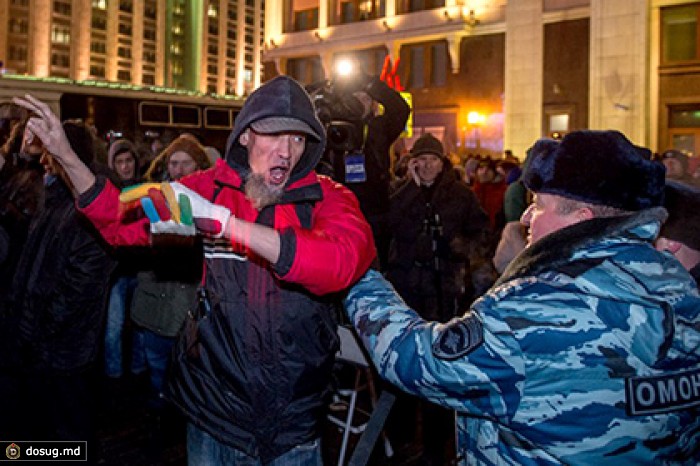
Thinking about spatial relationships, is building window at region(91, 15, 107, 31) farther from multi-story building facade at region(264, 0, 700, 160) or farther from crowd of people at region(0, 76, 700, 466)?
crowd of people at region(0, 76, 700, 466)

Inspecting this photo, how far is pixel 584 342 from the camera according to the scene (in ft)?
4.95

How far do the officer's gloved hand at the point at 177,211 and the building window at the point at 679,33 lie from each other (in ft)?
70.2

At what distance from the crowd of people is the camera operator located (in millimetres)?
19

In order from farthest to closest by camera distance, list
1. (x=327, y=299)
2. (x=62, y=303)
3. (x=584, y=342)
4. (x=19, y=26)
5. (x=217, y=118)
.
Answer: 1. (x=19, y=26)
2. (x=217, y=118)
3. (x=62, y=303)
4. (x=327, y=299)
5. (x=584, y=342)

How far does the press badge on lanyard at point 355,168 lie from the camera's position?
4141 millimetres

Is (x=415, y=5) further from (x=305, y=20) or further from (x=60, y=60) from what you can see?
(x=60, y=60)

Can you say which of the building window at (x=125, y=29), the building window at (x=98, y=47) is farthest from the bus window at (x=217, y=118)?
the building window at (x=125, y=29)

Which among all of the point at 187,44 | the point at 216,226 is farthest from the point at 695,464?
the point at 187,44

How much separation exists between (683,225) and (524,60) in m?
21.7

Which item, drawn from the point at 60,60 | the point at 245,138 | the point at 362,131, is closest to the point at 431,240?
the point at 362,131

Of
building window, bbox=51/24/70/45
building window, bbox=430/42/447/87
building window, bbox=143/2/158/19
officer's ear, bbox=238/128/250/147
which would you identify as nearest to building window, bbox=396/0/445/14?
building window, bbox=430/42/447/87

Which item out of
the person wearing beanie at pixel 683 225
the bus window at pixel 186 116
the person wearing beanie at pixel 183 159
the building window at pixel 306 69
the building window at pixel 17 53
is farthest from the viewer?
the building window at pixel 17 53

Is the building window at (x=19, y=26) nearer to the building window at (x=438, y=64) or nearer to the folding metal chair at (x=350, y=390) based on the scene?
the building window at (x=438, y=64)

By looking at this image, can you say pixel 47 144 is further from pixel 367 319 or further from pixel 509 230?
pixel 509 230
